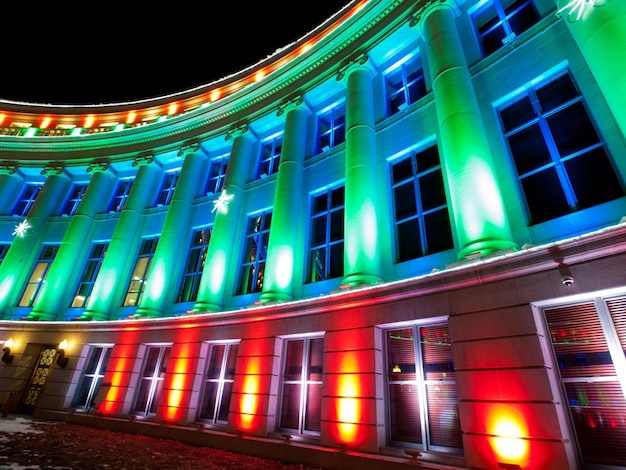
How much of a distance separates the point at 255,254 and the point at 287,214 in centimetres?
278

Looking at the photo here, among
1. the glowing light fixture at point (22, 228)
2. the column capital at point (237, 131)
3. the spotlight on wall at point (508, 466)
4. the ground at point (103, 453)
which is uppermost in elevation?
the column capital at point (237, 131)

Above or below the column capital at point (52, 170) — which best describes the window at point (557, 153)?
below

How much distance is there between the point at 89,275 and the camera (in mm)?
18500

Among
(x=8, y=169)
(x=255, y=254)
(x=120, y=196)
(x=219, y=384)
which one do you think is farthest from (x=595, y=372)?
(x=8, y=169)

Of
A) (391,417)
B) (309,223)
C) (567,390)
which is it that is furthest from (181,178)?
(567,390)

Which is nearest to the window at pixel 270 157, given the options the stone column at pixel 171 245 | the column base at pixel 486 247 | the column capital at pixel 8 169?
the stone column at pixel 171 245

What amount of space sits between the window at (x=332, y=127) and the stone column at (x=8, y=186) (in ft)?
69.7

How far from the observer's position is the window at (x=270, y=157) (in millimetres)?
17072

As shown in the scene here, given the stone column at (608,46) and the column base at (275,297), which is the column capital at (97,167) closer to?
the column base at (275,297)

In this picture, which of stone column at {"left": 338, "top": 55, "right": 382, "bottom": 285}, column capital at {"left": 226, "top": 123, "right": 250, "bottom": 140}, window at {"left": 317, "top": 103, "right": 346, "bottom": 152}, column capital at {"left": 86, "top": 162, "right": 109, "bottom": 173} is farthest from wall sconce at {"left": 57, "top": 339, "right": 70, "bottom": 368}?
window at {"left": 317, "top": 103, "right": 346, "bottom": 152}

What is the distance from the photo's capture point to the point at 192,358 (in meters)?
11.9

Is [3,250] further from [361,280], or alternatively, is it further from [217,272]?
[361,280]

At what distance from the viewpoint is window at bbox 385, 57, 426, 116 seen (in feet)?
43.8

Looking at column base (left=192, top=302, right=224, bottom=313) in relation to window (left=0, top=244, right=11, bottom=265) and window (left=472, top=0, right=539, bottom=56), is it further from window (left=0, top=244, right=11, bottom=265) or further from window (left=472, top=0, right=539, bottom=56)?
window (left=0, top=244, right=11, bottom=265)
